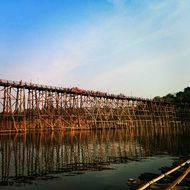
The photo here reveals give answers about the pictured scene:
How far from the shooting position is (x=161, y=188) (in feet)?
32.8

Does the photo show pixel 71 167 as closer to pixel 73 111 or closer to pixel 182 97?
pixel 73 111

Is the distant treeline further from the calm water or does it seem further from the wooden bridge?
the calm water

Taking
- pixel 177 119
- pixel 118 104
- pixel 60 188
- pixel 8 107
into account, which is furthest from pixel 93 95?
pixel 60 188

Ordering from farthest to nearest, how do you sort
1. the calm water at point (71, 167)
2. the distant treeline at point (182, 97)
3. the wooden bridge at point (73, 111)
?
the distant treeline at point (182, 97) → the wooden bridge at point (73, 111) → the calm water at point (71, 167)

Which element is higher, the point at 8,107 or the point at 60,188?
the point at 8,107

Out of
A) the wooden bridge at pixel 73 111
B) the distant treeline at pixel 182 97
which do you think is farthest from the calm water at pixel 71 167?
the distant treeline at pixel 182 97

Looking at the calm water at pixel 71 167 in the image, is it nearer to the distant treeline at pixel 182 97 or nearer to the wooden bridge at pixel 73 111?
the wooden bridge at pixel 73 111

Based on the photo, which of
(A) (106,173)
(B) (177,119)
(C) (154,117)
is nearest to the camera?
(A) (106,173)

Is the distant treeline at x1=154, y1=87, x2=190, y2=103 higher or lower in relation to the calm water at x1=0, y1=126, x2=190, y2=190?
higher

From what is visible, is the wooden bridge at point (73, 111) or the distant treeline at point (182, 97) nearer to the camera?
the wooden bridge at point (73, 111)

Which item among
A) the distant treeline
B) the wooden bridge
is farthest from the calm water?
the distant treeline

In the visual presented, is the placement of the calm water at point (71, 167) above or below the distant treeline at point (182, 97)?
below

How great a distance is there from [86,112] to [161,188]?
4544cm

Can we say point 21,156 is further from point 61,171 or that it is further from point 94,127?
point 94,127
